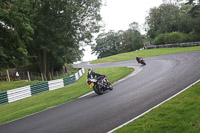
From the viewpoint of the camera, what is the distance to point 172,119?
19.0ft

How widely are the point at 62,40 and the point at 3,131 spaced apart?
19414 mm

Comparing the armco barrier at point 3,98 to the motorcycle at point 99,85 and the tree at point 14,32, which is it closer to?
the tree at point 14,32

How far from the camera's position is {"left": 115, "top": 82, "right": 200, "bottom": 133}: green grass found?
5177 millimetres

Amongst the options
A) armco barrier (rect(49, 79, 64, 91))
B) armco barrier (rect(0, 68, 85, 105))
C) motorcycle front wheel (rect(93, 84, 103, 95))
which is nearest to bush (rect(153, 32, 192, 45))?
armco barrier (rect(0, 68, 85, 105))

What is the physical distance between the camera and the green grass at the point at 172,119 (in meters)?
5.18

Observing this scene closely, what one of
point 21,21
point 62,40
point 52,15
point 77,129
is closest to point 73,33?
point 62,40

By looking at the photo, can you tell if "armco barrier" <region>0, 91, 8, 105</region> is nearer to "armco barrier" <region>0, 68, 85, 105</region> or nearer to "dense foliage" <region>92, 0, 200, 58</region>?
"armco barrier" <region>0, 68, 85, 105</region>

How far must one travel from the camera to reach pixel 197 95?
24.2ft

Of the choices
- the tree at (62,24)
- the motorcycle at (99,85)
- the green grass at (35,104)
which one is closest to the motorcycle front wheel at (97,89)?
the motorcycle at (99,85)

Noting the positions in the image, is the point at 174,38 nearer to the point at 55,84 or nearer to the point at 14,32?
the point at 55,84

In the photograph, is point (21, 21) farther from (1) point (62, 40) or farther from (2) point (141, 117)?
(2) point (141, 117)

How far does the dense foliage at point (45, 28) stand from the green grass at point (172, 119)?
1897cm

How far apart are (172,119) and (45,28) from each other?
77.9 feet

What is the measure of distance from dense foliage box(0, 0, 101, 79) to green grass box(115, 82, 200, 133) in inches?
747
